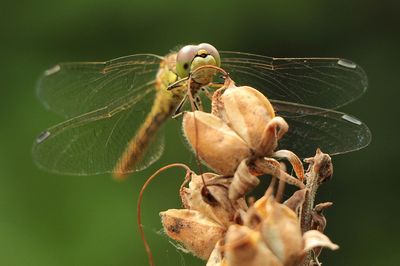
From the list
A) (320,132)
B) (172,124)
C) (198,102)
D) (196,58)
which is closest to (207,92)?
(198,102)

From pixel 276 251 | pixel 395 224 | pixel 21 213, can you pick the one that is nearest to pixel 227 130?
pixel 276 251

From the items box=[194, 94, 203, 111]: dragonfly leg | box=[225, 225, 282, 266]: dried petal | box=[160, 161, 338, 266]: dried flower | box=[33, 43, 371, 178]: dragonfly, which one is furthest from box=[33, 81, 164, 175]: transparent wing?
box=[225, 225, 282, 266]: dried petal

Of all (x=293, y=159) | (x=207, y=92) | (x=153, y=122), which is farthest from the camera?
(x=153, y=122)

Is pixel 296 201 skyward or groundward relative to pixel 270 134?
groundward

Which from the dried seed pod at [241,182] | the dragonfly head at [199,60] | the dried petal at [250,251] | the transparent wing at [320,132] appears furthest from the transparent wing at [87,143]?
the dried petal at [250,251]

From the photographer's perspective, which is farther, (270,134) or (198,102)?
(198,102)

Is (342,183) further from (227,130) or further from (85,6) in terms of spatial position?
(227,130)

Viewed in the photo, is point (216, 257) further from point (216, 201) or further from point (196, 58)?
point (196, 58)
